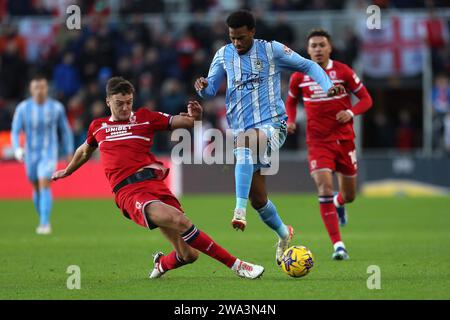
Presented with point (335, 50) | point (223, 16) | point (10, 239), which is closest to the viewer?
point (10, 239)

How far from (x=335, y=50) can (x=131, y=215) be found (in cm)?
1506

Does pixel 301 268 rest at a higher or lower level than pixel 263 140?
lower

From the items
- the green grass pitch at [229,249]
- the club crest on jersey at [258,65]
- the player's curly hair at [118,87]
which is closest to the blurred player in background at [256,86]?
the club crest on jersey at [258,65]

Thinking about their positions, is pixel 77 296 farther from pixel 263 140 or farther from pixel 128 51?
pixel 128 51

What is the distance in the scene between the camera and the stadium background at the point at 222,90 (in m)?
23.5

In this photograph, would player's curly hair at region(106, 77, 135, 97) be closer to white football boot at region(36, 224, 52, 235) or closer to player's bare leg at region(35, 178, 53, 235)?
player's bare leg at region(35, 178, 53, 235)

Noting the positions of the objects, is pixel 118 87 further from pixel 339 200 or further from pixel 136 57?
pixel 136 57

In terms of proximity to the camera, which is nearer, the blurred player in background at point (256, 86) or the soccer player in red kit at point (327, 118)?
the blurred player in background at point (256, 86)

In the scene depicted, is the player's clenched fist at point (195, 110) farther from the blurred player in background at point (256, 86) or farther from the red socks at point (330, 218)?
the red socks at point (330, 218)

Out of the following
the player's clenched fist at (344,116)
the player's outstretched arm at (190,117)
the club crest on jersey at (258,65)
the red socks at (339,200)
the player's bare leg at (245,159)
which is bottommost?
the red socks at (339,200)

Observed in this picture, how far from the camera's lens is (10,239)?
14289 mm

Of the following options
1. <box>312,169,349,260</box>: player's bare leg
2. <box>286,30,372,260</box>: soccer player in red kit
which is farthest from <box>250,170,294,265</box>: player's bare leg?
<box>286,30,372,260</box>: soccer player in red kit

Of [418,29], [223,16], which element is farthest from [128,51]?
[418,29]
